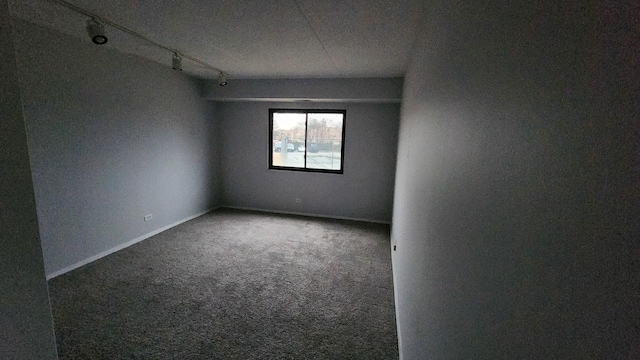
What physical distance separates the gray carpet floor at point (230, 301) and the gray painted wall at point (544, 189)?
1555 millimetres

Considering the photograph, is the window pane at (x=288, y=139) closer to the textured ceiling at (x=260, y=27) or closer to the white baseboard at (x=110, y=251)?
the textured ceiling at (x=260, y=27)

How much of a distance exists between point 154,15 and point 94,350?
8.61 ft

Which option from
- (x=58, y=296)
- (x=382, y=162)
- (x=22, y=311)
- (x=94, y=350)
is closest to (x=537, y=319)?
(x=22, y=311)

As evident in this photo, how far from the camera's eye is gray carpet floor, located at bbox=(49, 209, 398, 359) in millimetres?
1896

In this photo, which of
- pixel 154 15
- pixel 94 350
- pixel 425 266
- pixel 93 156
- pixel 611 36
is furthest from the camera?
pixel 93 156

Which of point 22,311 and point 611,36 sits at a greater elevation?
point 611,36

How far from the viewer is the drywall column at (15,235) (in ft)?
2.90

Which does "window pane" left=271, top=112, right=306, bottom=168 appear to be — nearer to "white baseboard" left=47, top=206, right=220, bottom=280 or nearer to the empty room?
the empty room

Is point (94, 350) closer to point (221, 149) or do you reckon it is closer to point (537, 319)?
point (537, 319)

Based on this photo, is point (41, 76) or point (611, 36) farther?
point (41, 76)

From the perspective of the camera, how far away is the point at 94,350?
5.98ft

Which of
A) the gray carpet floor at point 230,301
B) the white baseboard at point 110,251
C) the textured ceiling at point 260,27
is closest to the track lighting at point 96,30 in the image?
the textured ceiling at point 260,27

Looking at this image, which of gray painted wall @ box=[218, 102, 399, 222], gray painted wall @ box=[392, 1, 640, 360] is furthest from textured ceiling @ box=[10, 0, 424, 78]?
gray painted wall @ box=[392, 1, 640, 360]

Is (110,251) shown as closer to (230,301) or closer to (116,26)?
(230,301)
